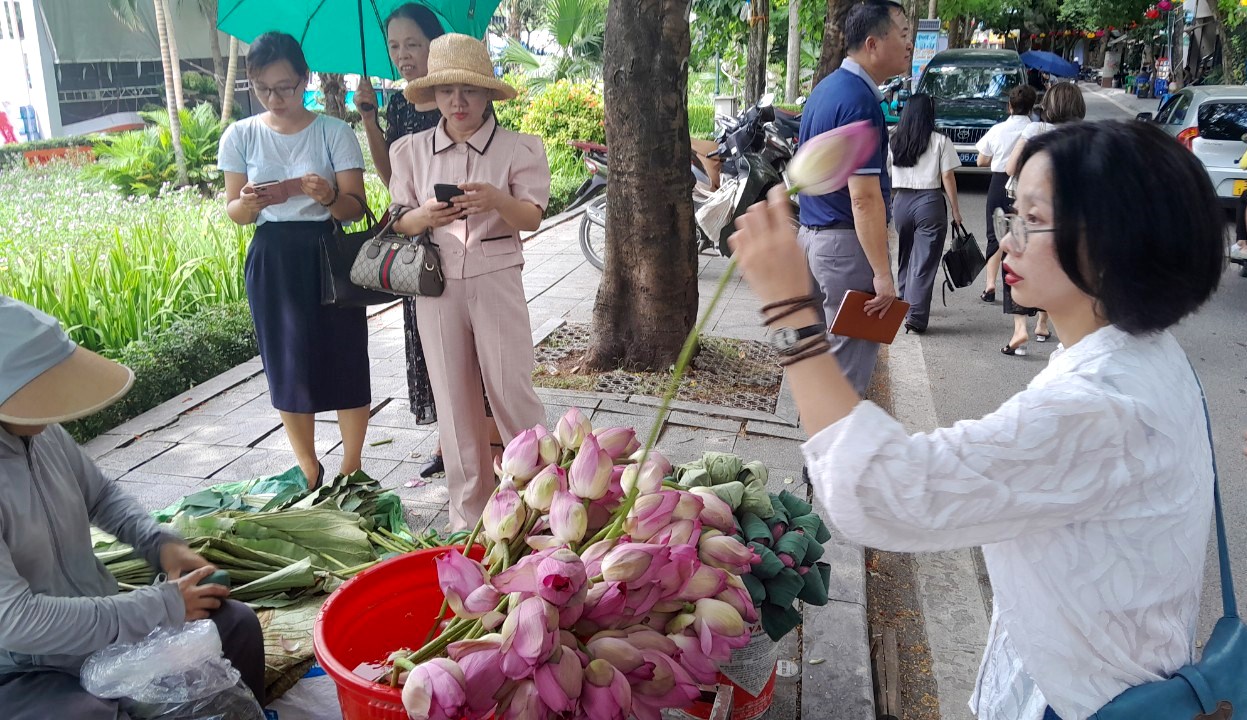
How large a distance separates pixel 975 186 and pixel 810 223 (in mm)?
11882

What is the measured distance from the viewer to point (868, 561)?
12.0 ft

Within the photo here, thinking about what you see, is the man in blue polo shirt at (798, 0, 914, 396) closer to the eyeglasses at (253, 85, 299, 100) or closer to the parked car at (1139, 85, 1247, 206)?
the eyeglasses at (253, 85, 299, 100)

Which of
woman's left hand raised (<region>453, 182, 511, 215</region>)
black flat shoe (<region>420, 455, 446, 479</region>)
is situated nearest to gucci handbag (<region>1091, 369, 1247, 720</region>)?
woman's left hand raised (<region>453, 182, 511, 215</region>)

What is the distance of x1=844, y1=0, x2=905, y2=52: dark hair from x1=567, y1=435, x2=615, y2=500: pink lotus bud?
8.80ft

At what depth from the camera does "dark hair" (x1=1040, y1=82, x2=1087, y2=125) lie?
6215mm

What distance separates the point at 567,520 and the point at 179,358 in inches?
178

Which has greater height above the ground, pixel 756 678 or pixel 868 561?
pixel 756 678

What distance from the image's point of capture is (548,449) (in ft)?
5.49

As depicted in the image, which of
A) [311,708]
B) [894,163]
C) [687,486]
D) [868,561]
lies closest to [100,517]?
[311,708]

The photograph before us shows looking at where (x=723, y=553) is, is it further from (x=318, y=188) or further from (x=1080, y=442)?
(x=318, y=188)

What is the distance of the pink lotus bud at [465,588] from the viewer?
4.49 ft

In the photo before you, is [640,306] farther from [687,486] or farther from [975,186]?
[975,186]

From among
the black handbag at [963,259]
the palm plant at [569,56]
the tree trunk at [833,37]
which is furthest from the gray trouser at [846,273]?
the palm plant at [569,56]

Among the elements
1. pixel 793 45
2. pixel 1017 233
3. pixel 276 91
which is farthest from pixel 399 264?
pixel 793 45
